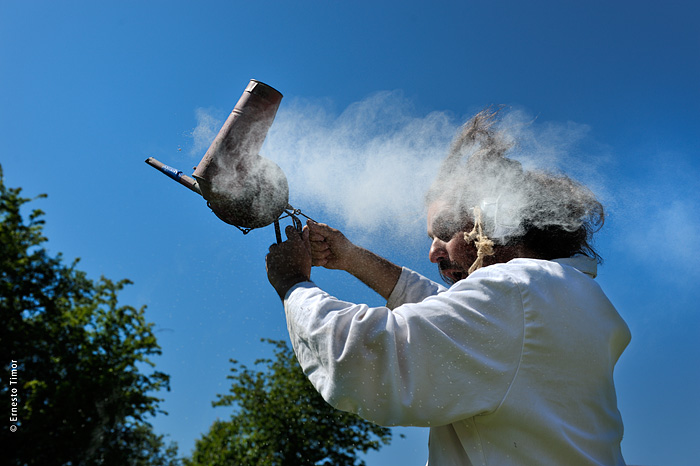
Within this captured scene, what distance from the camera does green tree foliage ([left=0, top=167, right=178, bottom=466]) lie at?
557 inches

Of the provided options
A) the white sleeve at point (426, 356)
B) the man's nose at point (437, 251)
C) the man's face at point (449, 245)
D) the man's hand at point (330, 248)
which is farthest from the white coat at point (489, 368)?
the man's hand at point (330, 248)

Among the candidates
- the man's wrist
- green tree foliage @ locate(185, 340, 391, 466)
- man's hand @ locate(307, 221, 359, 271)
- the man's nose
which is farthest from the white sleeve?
green tree foliage @ locate(185, 340, 391, 466)

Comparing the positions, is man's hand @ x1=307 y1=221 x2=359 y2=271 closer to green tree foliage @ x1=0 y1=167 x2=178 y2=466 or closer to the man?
the man

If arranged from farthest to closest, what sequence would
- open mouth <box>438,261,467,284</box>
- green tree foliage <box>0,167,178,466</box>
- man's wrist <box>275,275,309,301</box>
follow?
green tree foliage <box>0,167,178,466</box> → open mouth <box>438,261,467,284</box> → man's wrist <box>275,275,309,301</box>

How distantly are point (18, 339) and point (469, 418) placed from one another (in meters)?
16.8

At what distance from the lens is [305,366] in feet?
6.66

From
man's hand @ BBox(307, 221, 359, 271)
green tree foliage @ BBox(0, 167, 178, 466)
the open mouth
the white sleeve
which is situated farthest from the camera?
green tree foliage @ BBox(0, 167, 178, 466)

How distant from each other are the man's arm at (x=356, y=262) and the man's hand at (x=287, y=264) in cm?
50

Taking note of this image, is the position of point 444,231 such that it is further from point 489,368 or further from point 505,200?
point 489,368

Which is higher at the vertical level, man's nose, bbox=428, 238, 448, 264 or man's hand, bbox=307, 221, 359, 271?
man's hand, bbox=307, 221, 359, 271

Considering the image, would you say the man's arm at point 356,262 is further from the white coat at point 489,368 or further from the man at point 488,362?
the white coat at point 489,368

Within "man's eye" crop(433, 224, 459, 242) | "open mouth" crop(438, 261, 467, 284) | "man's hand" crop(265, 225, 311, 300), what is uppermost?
"man's eye" crop(433, 224, 459, 242)

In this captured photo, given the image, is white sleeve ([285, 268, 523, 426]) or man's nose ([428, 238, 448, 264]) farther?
man's nose ([428, 238, 448, 264])

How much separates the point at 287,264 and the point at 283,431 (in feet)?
51.1
